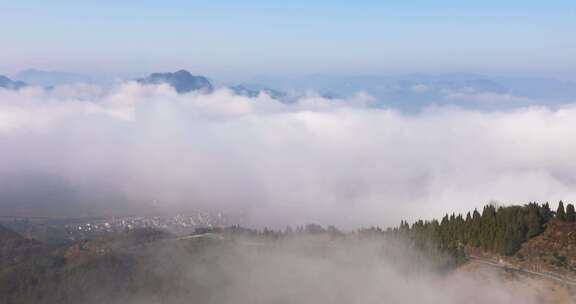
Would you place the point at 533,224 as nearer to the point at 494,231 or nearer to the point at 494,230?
the point at 494,230

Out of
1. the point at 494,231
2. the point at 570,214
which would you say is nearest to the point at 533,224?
the point at 494,231

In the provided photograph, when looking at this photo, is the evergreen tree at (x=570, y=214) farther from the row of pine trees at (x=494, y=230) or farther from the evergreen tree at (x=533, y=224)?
the evergreen tree at (x=533, y=224)

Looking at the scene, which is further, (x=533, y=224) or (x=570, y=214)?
(x=570, y=214)

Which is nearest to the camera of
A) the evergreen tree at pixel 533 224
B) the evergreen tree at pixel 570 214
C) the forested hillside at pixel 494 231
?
the forested hillside at pixel 494 231

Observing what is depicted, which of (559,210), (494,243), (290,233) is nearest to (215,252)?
(290,233)

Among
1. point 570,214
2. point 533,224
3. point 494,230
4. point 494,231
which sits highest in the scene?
point 570,214

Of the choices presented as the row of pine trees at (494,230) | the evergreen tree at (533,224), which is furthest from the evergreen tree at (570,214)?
the evergreen tree at (533,224)

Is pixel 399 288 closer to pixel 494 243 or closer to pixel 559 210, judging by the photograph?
pixel 494 243

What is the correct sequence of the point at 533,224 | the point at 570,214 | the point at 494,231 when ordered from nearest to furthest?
1. the point at 533,224
2. the point at 494,231
3. the point at 570,214

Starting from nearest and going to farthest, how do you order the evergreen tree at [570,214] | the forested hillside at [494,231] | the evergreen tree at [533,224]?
the forested hillside at [494,231] → the evergreen tree at [533,224] → the evergreen tree at [570,214]
